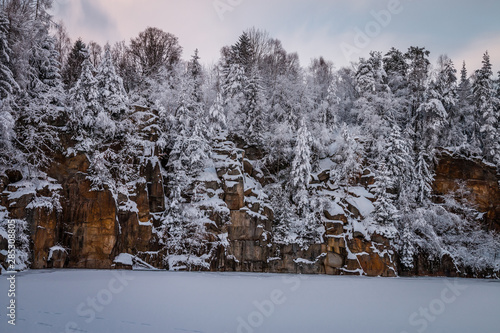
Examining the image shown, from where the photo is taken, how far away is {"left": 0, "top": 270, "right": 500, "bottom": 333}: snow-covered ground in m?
7.37

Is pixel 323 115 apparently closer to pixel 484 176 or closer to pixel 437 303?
pixel 484 176

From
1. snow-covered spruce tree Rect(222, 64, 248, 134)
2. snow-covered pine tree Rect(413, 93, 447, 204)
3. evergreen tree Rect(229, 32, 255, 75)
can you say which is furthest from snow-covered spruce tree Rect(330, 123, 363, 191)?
evergreen tree Rect(229, 32, 255, 75)

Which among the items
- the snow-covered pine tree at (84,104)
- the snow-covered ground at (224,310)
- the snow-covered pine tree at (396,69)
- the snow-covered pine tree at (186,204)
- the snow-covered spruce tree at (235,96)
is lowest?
the snow-covered ground at (224,310)

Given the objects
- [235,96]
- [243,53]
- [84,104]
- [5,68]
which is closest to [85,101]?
[84,104]

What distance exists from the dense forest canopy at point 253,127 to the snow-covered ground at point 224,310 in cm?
1149

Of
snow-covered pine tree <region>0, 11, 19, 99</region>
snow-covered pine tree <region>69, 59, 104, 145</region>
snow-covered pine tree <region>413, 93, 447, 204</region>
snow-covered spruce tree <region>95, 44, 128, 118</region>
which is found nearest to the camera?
snow-covered pine tree <region>0, 11, 19, 99</region>

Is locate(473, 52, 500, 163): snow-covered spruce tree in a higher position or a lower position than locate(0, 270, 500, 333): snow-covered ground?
higher

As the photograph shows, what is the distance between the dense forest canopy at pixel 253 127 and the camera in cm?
2219

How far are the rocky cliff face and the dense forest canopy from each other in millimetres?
929

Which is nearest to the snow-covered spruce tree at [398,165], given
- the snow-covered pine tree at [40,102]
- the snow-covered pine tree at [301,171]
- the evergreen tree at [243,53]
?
the snow-covered pine tree at [301,171]

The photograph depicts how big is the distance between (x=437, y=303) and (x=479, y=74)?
31.5 meters

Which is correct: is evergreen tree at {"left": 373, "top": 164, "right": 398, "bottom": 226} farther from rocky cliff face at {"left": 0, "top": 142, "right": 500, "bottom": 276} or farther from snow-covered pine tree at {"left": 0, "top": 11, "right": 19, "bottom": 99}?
snow-covered pine tree at {"left": 0, "top": 11, "right": 19, "bottom": 99}

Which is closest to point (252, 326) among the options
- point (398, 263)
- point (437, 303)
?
point (437, 303)

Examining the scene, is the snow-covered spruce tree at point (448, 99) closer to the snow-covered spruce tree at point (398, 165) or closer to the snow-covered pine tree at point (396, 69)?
the snow-covered pine tree at point (396, 69)
